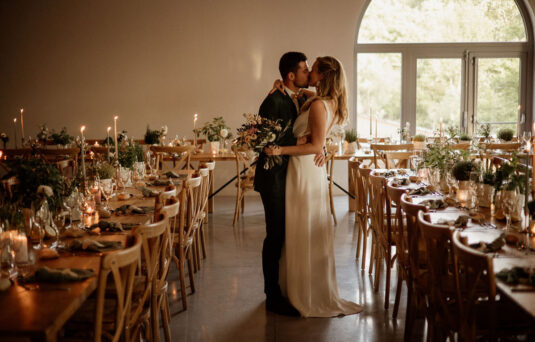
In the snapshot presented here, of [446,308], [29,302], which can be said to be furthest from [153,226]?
[446,308]

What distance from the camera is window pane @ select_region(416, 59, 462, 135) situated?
9.83 m

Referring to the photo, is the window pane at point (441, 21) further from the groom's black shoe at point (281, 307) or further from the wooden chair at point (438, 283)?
the wooden chair at point (438, 283)

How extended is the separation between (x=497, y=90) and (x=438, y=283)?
830 centimetres

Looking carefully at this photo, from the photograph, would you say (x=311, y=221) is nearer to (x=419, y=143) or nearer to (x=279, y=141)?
(x=279, y=141)

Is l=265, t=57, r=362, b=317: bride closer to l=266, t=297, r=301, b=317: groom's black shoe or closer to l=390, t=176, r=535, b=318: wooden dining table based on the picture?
l=266, t=297, r=301, b=317: groom's black shoe

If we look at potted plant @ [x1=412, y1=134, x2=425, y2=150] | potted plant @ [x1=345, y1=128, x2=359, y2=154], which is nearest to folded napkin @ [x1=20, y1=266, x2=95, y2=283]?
potted plant @ [x1=412, y1=134, x2=425, y2=150]

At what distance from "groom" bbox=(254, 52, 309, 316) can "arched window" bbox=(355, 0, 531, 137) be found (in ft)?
20.1

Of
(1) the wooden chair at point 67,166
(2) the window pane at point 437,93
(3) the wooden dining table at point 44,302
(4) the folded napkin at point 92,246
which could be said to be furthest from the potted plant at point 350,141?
(3) the wooden dining table at point 44,302

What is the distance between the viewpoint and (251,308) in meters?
4.15

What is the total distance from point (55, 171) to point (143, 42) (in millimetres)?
6947

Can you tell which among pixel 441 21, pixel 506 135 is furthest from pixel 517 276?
pixel 441 21

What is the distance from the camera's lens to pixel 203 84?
9.59m

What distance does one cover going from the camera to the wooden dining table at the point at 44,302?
5.82ft

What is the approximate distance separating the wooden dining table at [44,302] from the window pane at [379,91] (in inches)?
308
